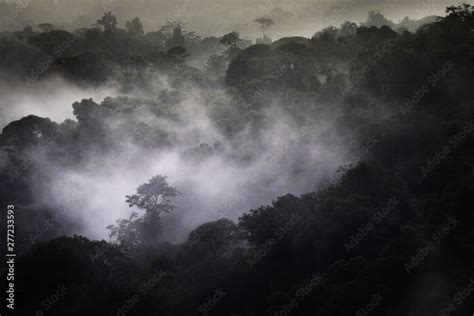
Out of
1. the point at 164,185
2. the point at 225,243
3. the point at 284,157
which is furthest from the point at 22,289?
the point at 284,157

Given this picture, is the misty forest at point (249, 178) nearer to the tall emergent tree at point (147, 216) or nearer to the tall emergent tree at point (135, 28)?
the tall emergent tree at point (147, 216)

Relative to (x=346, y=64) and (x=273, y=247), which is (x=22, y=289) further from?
(x=346, y=64)

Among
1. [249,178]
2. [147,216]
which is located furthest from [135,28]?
[147,216]

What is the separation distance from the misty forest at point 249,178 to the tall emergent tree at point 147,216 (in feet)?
0.55

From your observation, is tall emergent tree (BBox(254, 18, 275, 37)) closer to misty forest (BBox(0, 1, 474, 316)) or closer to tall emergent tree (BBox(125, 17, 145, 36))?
tall emergent tree (BBox(125, 17, 145, 36))

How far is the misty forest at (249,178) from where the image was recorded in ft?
117

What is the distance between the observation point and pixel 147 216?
5825 centimetres

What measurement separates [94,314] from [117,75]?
207ft

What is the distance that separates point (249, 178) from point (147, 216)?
1161 centimetres

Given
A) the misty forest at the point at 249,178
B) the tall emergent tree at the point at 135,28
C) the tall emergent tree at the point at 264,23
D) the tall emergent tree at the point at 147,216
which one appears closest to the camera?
the misty forest at the point at 249,178

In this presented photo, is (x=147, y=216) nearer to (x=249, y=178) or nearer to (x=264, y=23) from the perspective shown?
(x=249, y=178)

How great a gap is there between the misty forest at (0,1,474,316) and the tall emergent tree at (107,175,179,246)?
17cm

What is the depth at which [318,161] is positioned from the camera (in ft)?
184

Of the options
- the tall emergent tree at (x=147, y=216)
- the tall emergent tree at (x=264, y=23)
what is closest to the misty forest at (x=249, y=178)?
the tall emergent tree at (x=147, y=216)
